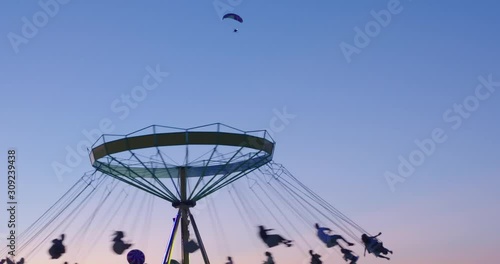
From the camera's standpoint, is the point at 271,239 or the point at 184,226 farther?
the point at 184,226

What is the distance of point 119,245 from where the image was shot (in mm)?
44625

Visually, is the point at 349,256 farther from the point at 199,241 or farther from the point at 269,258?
the point at 199,241

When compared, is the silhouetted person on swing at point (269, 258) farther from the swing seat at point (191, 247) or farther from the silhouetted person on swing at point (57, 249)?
the silhouetted person on swing at point (57, 249)

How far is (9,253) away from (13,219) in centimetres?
397

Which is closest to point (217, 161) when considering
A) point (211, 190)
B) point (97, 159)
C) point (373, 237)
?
point (211, 190)

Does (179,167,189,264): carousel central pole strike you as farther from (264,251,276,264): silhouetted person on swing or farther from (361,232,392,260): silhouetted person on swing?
(361,232,392,260): silhouetted person on swing

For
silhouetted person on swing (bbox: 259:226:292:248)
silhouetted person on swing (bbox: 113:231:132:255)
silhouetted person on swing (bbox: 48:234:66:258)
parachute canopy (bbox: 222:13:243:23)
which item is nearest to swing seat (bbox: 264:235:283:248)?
silhouetted person on swing (bbox: 259:226:292:248)

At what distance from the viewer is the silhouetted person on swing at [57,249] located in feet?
149

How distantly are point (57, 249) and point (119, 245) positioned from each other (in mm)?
5037

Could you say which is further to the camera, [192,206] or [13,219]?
[192,206]

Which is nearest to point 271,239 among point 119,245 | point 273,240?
point 273,240

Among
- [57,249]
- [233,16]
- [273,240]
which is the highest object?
[233,16]

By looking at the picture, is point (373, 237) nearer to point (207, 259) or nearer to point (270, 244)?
point (270, 244)

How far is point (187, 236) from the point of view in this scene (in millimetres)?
49906
